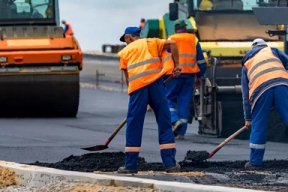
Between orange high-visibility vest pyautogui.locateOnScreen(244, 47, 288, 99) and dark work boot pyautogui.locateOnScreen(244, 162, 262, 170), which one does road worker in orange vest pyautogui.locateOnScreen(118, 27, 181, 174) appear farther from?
orange high-visibility vest pyautogui.locateOnScreen(244, 47, 288, 99)

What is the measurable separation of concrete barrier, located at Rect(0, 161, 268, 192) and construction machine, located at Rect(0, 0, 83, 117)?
25.4 feet

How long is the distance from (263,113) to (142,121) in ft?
4.90

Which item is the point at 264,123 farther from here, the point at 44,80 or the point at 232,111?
the point at 44,80

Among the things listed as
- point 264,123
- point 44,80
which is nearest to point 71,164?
point 264,123

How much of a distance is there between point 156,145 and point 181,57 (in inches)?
69.6

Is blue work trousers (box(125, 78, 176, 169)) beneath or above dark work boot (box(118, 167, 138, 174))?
above

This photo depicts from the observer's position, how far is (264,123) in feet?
30.9

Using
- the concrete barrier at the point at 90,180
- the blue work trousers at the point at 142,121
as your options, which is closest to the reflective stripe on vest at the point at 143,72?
the blue work trousers at the point at 142,121

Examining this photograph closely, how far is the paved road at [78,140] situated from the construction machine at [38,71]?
533 millimetres

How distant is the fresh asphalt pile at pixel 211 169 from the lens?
26.2 feet

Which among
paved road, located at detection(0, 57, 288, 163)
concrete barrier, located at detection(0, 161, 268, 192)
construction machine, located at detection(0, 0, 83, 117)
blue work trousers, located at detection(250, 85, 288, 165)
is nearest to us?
concrete barrier, located at detection(0, 161, 268, 192)

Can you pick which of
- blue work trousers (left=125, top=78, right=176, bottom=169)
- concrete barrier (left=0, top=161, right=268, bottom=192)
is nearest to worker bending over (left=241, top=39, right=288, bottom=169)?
blue work trousers (left=125, top=78, right=176, bottom=169)

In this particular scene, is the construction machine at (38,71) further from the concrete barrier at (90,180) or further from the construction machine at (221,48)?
the concrete barrier at (90,180)

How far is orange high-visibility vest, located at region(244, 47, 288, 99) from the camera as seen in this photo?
953 cm
